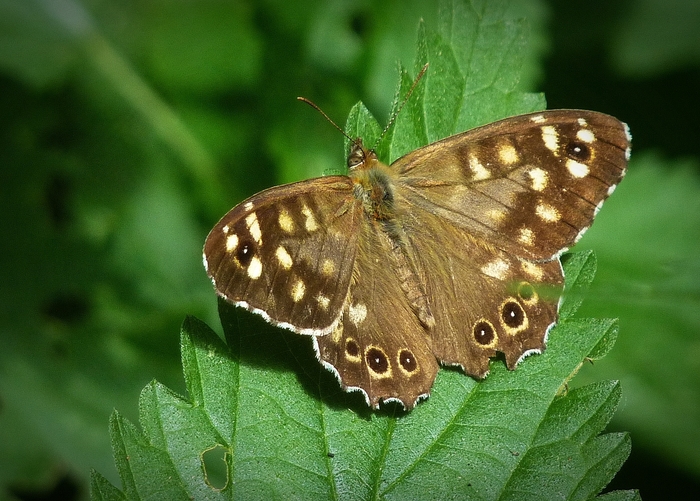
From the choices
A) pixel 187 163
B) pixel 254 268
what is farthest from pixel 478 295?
pixel 187 163

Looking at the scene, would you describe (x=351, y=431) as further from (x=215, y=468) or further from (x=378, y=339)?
(x=215, y=468)

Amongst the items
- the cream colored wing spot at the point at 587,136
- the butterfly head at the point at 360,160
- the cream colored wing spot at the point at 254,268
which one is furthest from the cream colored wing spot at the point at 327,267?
the cream colored wing spot at the point at 587,136

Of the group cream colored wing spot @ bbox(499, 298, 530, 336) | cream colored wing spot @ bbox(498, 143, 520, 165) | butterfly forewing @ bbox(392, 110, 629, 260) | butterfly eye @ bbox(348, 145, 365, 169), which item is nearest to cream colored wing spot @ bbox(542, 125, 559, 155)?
butterfly forewing @ bbox(392, 110, 629, 260)

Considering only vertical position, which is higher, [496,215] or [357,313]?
[496,215]

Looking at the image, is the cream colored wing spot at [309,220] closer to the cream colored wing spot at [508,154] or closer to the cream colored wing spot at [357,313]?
the cream colored wing spot at [357,313]

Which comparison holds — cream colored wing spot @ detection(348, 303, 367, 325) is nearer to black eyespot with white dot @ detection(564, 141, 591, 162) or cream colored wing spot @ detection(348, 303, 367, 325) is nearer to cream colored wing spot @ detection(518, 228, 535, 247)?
cream colored wing spot @ detection(518, 228, 535, 247)
